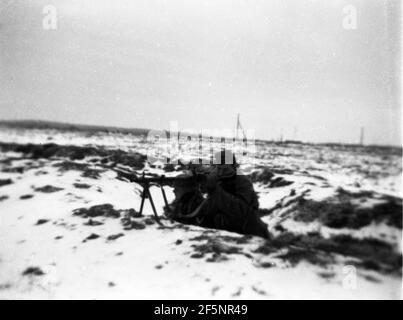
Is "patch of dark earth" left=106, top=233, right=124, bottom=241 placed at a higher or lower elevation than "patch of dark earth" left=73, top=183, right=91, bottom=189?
lower

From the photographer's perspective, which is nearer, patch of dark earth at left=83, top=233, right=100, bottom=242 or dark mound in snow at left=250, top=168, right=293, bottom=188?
patch of dark earth at left=83, top=233, right=100, bottom=242

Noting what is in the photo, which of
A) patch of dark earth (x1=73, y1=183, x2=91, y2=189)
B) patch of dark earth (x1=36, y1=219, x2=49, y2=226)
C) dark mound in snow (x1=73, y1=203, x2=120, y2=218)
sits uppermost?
patch of dark earth (x1=73, y1=183, x2=91, y2=189)

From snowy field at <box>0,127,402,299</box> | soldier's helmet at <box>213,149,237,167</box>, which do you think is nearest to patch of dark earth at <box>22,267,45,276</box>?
snowy field at <box>0,127,402,299</box>

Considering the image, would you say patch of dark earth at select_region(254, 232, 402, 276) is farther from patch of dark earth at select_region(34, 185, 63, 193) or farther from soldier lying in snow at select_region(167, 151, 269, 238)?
patch of dark earth at select_region(34, 185, 63, 193)

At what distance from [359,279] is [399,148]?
1321 mm

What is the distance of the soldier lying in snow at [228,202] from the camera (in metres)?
4.30

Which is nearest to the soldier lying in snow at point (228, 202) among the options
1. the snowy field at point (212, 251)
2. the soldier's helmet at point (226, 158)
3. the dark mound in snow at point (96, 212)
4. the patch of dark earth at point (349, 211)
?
the soldier's helmet at point (226, 158)

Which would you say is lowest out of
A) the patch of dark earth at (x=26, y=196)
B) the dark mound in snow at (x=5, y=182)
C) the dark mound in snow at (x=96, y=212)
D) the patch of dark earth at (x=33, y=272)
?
the patch of dark earth at (x=33, y=272)

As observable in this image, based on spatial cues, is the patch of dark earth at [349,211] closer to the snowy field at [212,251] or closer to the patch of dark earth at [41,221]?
the snowy field at [212,251]

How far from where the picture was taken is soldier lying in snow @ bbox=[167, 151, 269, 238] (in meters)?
4.30

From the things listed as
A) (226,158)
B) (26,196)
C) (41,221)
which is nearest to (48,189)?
(26,196)

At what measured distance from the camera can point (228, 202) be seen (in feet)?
14.1

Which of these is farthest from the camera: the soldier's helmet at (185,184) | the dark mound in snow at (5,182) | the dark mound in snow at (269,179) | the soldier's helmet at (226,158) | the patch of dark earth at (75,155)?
the patch of dark earth at (75,155)
